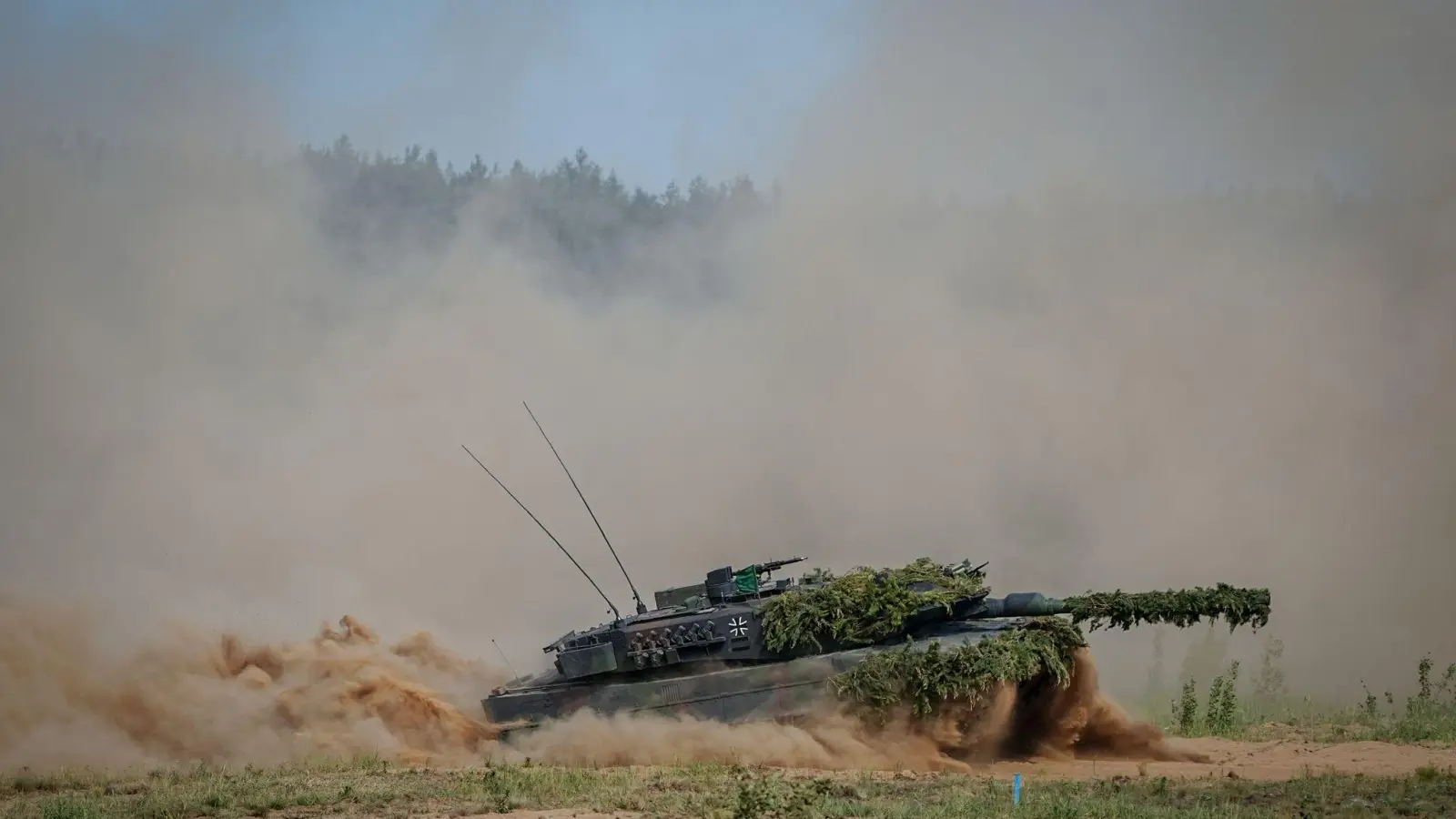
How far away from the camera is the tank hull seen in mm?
18641

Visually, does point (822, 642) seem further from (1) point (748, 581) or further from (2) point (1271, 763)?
(2) point (1271, 763)

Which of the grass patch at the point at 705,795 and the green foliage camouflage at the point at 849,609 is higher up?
the green foliage camouflage at the point at 849,609

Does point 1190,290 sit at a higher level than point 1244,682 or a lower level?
higher

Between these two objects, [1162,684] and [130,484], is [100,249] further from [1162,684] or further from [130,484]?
[1162,684]

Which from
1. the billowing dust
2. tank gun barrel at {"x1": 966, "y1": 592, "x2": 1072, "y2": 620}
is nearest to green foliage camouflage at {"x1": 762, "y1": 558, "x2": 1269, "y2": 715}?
tank gun barrel at {"x1": 966, "y1": 592, "x2": 1072, "y2": 620}

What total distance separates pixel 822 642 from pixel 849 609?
0.50 metres

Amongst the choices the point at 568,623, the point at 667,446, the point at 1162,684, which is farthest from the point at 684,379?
the point at 1162,684

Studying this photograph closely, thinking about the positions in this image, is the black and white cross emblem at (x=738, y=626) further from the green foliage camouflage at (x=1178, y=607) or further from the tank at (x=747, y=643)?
the green foliage camouflage at (x=1178, y=607)

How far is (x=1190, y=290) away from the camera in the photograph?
37.4 meters

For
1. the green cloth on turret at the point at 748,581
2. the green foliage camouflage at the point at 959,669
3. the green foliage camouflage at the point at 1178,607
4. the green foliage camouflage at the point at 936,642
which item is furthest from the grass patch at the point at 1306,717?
the green cloth on turret at the point at 748,581

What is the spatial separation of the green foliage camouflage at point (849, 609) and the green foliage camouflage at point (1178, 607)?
1.71m

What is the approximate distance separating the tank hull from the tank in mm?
11

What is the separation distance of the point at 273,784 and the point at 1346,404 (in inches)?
1003

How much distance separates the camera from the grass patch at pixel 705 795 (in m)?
13.5
